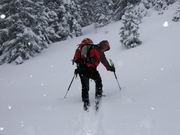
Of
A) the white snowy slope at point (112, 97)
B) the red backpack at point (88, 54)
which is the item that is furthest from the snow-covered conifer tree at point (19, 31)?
the red backpack at point (88, 54)

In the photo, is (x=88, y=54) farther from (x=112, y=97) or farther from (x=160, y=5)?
(x=160, y=5)

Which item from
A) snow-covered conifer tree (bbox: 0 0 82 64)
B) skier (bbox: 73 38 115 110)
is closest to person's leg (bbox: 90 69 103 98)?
skier (bbox: 73 38 115 110)

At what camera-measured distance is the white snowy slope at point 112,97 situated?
26.0 ft

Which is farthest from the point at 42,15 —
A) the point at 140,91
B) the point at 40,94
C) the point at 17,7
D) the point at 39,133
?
the point at 39,133

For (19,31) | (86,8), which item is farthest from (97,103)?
(86,8)

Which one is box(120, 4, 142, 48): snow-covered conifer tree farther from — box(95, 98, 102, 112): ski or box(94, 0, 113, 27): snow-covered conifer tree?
box(94, 0, 113, 27): snow-covered conifer tree

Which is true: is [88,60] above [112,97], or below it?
above

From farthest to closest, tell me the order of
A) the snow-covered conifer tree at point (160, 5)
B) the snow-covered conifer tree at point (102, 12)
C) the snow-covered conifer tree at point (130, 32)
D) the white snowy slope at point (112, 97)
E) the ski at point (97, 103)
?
1. the snow-covered conifer tree at point (102, 12)
2. the snow-covered conifer tree at point (160, 5)
3. the snow-covered conifer tree at point (130, 32)
4. the ski at point (97, 103)
5. the white snowy slope at point (112, 97)

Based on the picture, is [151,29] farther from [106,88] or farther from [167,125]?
[167,125]

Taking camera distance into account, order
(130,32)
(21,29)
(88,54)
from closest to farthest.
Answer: (88,54), (130,32), (21,29)

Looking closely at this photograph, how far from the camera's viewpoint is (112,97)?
412 inches

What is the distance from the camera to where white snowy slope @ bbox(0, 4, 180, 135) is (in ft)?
26.0

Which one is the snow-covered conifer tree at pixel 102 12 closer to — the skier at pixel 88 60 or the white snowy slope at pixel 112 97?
the white snowy slope at pixel 112 97

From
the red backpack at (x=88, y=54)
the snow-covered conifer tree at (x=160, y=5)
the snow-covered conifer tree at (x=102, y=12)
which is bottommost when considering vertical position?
the snow-covered conifer tree at (x=102, y=12)
